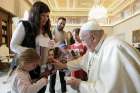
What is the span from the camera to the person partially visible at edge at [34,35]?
2125mm

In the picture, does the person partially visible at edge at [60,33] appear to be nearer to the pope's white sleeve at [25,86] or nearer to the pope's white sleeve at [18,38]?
the pope's white sleeve at [18,38]

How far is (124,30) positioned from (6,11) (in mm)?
6501

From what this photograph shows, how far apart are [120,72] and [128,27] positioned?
9.47 meters

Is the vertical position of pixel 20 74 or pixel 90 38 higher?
pixel 90 38

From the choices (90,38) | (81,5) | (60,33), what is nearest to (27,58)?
(90,38)

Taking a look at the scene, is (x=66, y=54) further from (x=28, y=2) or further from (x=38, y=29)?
(x=28, y=2)

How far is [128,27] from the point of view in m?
10.7

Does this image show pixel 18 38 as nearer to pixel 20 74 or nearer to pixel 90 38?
pixel 20 74

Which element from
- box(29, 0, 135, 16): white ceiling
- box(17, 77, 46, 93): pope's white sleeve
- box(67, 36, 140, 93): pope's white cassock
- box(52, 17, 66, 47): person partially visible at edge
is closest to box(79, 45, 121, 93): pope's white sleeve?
box(67, 36, 140, 93): pope's white cassock

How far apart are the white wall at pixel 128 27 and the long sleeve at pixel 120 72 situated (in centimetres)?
774

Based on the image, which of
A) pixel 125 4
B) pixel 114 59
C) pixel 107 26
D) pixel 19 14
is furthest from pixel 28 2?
pixel 114 59

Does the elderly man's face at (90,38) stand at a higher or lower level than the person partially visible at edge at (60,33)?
lower

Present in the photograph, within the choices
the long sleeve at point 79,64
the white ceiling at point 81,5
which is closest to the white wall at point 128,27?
the white ceiling at point 81,5

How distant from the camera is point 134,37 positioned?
9.83 metres
